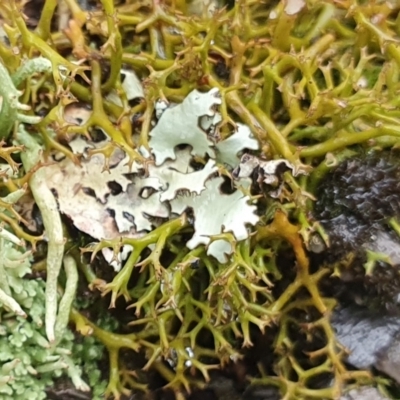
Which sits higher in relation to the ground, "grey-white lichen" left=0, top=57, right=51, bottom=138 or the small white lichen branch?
"grey-white lichen" left=0, top=57, right=51, bottom=138

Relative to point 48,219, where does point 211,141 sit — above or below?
above

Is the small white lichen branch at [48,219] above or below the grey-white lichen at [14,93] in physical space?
below

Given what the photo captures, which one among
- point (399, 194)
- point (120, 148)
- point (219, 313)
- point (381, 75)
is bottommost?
point (219, 313)

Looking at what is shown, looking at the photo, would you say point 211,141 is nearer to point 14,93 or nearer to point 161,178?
point 161,178

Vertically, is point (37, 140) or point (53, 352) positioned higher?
point (37, 140)

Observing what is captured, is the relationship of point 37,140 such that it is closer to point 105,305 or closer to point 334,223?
point 105,305

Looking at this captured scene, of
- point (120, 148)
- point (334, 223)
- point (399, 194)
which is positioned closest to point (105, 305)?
point (120, 148)

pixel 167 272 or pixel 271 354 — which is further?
pixel 271 354

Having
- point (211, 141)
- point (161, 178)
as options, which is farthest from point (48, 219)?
point (211, 141)
